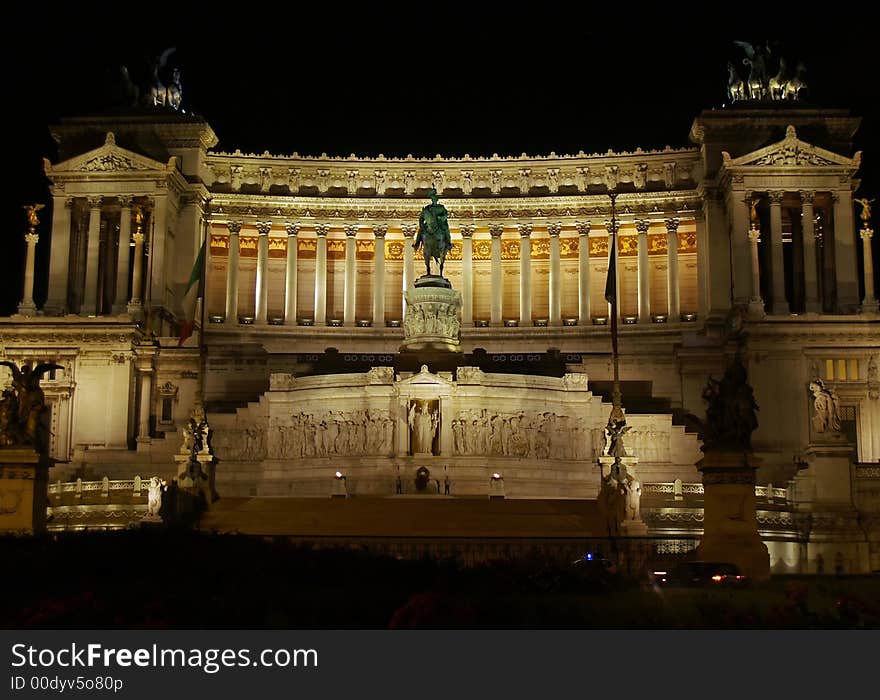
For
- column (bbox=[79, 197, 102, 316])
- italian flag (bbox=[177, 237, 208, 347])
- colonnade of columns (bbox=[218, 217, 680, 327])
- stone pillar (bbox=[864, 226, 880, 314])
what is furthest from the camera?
colonnade of columns (bbox=[218, 217, 680, 327])

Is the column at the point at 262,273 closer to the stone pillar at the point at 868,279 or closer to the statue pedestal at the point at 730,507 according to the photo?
the stone pillar at the point at 868,279

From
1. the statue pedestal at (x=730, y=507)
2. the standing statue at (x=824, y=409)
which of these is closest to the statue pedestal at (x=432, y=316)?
the standing statue at (x=824, y=409)

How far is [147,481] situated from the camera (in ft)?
186

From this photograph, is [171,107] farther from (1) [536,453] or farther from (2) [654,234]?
(1) [536,453]

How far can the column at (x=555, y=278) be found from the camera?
93.2 meters

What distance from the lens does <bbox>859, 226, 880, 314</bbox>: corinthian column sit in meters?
80.2

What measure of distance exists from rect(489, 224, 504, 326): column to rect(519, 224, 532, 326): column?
5.06ft

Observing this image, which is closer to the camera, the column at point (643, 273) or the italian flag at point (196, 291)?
the italian flag at point (196, 291)

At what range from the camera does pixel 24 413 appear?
39.4m

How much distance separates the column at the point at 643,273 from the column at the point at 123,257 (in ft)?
115

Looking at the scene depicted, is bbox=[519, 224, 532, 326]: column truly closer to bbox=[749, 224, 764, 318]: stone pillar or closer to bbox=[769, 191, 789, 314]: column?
bbox=[749, 224, 764, 318]: stone pillar

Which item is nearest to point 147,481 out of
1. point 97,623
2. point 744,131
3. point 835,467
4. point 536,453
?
point 536,453

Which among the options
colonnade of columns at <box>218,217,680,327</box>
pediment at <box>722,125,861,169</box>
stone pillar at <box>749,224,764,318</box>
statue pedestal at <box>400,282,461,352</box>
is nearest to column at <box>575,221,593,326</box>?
colonnade of columns at <box>218,217,680,327</box>

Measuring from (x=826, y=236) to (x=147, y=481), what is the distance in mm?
49820
